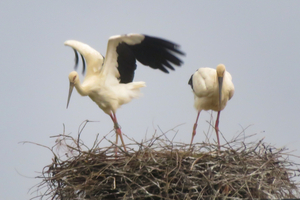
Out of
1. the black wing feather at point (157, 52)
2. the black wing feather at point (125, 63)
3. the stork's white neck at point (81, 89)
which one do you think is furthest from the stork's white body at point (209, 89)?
the stork's white neck at point (81, 89)

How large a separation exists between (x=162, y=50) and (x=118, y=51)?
1.91ft

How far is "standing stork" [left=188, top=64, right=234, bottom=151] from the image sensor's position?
690cm

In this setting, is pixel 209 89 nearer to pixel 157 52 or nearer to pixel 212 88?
pixel 212 88

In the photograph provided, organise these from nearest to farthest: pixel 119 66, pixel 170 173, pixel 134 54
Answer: pixel 170 173 → pixel 134 54 → pixel 119 66

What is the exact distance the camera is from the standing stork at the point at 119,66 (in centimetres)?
677

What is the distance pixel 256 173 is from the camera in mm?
5293

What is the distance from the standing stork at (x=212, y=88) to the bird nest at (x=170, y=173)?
1.32 meters

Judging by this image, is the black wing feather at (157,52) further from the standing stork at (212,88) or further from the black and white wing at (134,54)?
the standing stork at (212,88)

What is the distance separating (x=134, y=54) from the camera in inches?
275

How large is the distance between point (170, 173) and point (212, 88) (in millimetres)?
1847

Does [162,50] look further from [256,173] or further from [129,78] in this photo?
[256,173]

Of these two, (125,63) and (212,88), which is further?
(125,63)

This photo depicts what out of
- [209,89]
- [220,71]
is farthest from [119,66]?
[220,71]

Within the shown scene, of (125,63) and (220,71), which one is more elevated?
(125,63)
